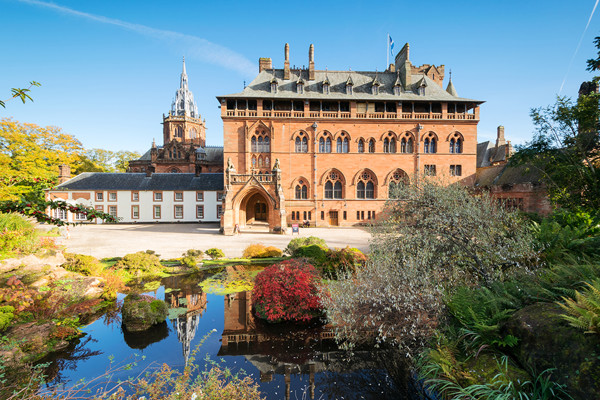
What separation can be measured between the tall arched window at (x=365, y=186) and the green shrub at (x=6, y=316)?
A: 27.2 metres

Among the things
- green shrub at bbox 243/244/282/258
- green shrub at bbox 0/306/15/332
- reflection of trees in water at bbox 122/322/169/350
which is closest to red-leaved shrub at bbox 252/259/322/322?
reflection of trees in water at bbox 122/322/169/350

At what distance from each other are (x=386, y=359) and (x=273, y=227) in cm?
1999

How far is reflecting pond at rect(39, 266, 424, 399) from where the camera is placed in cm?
599

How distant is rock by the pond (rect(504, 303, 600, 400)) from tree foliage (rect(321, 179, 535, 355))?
159 cm

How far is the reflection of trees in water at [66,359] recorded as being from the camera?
6148mm

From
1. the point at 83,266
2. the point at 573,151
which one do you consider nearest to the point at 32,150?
the point at 83,266

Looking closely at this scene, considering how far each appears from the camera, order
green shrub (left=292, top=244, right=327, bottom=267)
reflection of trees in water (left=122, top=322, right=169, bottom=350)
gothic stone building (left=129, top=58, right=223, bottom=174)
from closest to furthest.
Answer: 1. reflection of trees in water (left=122, top=322, right=169, bottom=350)
2. green shrub (left=292, top=244, right=327, bottom=267)
3. gothic stone building (left=129, top=58, right=223, bottom=174)

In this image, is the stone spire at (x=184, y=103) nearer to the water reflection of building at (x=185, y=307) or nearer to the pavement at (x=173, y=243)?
the pavement at (x=173, y=243)

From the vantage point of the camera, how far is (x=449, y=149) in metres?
29.9

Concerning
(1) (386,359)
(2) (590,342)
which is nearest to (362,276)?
(1) (386,359)

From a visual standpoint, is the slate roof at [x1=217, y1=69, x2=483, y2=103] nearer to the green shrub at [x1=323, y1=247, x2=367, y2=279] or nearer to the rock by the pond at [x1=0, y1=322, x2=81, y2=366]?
the green shrub at [x1=323, y1=247, x2=367, y2=279]

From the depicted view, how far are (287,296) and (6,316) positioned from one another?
749 centimetres

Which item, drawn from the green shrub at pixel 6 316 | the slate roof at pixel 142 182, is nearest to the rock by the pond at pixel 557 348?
the green shrub at pixel 6 316

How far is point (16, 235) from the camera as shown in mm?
10430
